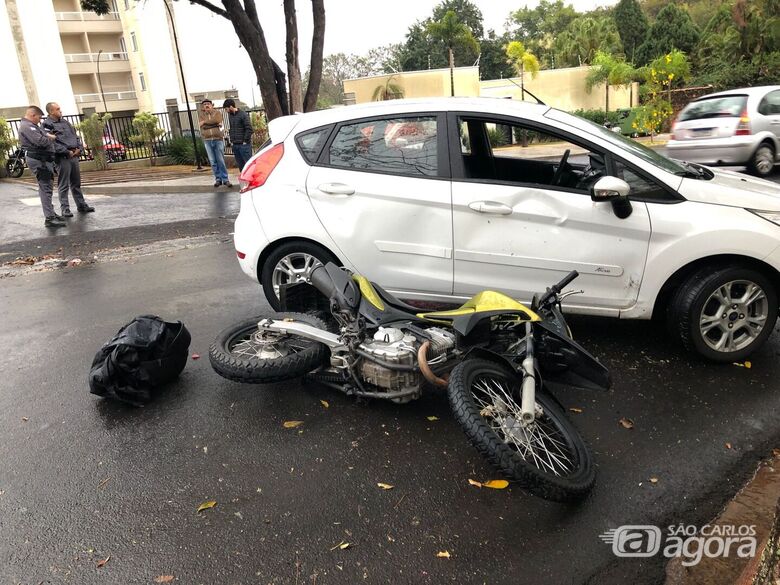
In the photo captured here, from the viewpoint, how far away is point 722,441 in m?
3.38

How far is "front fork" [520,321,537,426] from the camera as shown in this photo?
2811 mm

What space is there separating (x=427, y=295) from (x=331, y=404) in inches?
46.4

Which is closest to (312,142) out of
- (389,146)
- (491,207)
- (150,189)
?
(389,146)

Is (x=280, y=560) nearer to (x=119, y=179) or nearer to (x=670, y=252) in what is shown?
(x=670, y=252)

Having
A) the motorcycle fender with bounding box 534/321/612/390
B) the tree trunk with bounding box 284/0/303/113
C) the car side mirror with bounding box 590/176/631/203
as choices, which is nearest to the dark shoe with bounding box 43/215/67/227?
the tree trunk with bounding box 284/0/303/113

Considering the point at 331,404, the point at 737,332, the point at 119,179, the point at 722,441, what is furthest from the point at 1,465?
the point at 119,179

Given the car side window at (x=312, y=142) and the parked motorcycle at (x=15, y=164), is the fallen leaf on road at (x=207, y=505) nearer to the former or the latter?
the car side window at (x=312, y=142)

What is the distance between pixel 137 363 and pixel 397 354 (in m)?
1.80

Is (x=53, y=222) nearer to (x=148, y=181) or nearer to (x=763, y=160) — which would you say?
(x=148, y=181)

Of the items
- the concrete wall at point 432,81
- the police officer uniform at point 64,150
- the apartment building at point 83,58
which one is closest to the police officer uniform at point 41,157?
the police officer uniform at point 64,150

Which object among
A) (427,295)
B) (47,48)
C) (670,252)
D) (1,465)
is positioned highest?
(47,48)

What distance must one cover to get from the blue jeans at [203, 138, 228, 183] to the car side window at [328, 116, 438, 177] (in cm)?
1001

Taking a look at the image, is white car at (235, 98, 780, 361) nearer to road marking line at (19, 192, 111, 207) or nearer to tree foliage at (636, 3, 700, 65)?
road marking line at (19, 192, 111, 207)

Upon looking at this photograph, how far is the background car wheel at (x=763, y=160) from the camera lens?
11727 mm
